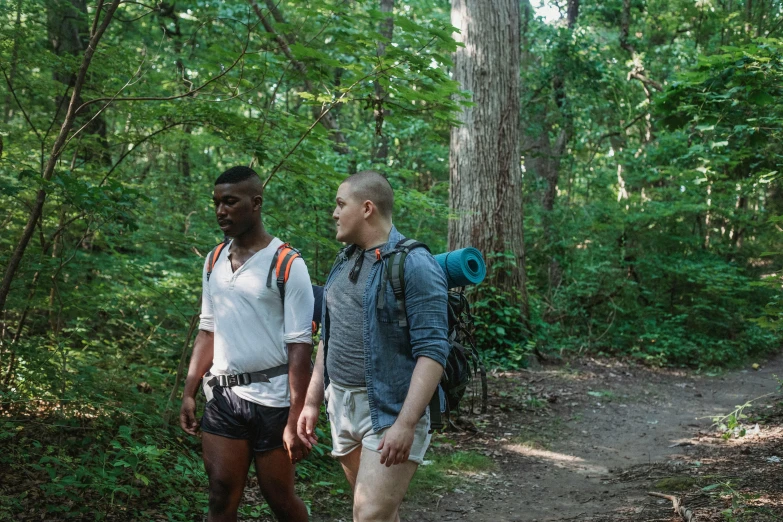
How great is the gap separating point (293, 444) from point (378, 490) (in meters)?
0.62

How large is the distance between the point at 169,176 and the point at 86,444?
14.8ft

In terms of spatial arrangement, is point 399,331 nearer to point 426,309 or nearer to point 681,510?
point 426,309

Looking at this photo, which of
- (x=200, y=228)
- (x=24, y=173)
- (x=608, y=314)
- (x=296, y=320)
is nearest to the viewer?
(x=296, y=320)

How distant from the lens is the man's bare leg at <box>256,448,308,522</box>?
346 centimetres

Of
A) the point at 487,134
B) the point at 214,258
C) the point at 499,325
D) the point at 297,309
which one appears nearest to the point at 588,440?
the point at 499,325

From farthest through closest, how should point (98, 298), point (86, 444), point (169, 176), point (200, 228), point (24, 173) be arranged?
point (169, 176) < point (200, 228) < point (98, 298) < point (86, 444) < point (24, 173)

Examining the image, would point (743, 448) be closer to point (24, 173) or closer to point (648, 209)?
point (24, 173)

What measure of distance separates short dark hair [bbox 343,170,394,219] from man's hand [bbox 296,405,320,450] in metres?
1.00

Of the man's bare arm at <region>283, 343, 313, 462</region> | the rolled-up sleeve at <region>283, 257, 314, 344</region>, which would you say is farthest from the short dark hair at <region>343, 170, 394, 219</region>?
the man's bare arm at <region>283, 343, 313, 462</region>

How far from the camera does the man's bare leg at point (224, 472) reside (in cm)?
340

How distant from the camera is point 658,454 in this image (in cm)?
746

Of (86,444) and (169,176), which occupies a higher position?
(169,176)

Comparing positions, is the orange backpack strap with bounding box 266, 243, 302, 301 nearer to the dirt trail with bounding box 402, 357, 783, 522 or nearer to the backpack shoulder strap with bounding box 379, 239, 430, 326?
the backpack shoulder strap with bounding box 379, 239, 430, 326

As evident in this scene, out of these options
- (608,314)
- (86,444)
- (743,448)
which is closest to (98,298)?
(86,444)
